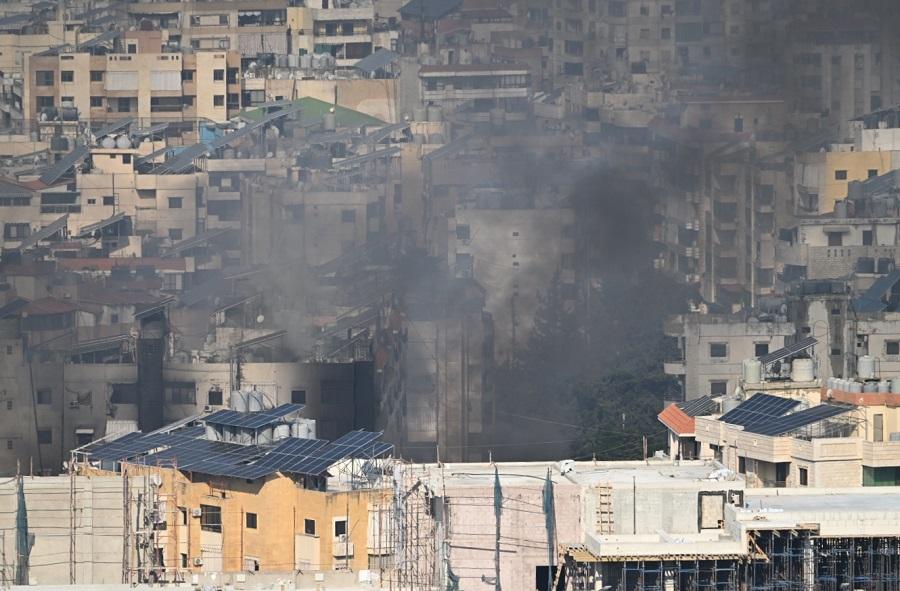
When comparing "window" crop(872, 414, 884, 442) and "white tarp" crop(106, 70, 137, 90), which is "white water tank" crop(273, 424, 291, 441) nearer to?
"window" crop(872, 414, 884, 442)

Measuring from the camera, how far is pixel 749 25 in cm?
6700

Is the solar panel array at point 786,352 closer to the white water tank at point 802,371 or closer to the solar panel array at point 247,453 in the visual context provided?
the white water tank at point 802,371

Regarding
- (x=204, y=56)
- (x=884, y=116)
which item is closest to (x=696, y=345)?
(x=884, y=116)

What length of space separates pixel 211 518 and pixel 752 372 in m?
6.70

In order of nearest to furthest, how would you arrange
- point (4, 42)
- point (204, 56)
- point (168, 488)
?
1. point (168, 488)
2. point (204, 56)
3. point (4, 42)

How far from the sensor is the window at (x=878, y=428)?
32250 millimetres

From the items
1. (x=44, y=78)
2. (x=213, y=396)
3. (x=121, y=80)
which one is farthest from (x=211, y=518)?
(x=44, y=78)

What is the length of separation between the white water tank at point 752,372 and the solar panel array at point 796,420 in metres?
2.20

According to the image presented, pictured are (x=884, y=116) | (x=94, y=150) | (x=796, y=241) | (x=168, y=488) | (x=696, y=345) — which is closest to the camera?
(x=168, y=488)

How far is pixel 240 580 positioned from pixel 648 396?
646 inches

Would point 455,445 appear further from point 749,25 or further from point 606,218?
point 749,25

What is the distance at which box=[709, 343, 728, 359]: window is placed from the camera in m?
42.5

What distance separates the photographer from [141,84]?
69562 millimetres

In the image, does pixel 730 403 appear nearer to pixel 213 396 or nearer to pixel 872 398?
pixel 872 398
